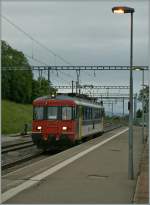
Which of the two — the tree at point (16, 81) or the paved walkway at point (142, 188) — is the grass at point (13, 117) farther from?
the paved walkway at point (142, 188)

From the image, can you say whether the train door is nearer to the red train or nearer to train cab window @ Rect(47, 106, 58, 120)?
the red train

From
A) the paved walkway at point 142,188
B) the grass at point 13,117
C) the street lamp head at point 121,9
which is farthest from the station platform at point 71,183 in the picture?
the grass at point 13,117

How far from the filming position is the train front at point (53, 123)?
28891mm

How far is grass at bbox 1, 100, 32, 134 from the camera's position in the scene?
60634 mm

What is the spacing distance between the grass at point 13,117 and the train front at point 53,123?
26.7 metres

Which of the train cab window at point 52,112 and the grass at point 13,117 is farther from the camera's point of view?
the grass at point 13,117

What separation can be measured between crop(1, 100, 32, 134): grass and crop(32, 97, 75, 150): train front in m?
26.7

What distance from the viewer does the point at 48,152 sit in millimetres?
30844

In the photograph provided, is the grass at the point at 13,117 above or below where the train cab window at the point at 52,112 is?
below

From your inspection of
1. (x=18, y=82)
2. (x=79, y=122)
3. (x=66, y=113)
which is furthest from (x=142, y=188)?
(x=18, y=82)

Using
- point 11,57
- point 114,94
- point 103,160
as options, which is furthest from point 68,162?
point 114,94

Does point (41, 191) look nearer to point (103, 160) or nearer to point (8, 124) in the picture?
A: point (103, 160)

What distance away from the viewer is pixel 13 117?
73.2m

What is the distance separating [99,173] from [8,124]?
47.9m
